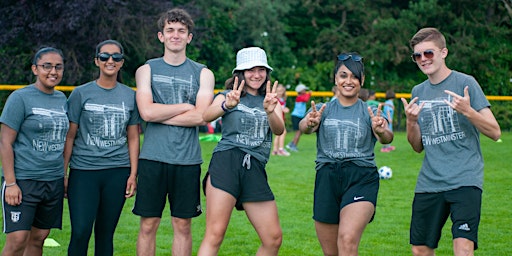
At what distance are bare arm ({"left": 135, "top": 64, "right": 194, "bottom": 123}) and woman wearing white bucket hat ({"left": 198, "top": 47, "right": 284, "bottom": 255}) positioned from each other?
11.0 inches

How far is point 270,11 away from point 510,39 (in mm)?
11486

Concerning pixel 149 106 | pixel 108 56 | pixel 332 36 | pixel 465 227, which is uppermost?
pixel 332 36

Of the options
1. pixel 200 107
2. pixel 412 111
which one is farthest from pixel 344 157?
pixel 200 107

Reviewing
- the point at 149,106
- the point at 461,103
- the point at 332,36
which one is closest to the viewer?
the point at 461,103

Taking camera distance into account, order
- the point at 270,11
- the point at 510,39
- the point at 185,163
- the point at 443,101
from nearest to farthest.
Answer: the point at 443,101
the point at 185,163
the point at 270,11
the point at 510,39

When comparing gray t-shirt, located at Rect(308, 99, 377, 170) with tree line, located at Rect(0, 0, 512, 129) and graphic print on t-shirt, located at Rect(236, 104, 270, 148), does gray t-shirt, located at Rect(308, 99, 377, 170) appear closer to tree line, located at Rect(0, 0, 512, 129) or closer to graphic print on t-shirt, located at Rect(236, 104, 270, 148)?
graphic print on t-shirt, located at Rect(236, 104, 270, 148)

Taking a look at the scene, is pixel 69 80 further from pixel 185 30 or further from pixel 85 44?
pixel 185 30

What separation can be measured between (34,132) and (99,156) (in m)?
0.58

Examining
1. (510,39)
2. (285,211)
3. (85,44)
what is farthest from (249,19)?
(285,211)

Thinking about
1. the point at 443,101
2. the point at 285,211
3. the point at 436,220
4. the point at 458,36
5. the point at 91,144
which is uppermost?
the point at 458,36

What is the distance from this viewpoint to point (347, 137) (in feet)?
21.8

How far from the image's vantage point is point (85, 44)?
27672mm

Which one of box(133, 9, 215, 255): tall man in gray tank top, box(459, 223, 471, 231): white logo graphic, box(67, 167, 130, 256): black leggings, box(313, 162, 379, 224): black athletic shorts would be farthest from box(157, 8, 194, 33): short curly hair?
box(459, 223, 471, 231): white logo graphic

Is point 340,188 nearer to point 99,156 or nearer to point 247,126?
point 247,126
